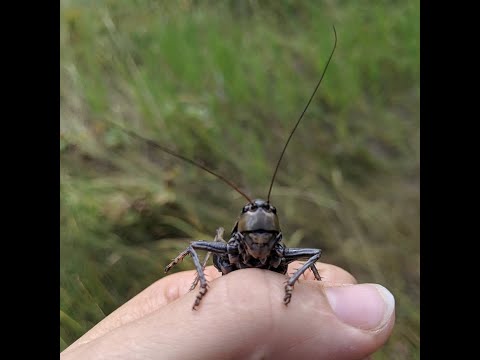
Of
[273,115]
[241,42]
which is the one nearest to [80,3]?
[241,42]

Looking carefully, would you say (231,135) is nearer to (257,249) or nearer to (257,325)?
(257,249)

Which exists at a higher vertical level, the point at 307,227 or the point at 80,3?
the point at 80,3

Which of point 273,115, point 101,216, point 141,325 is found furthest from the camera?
point 273,115

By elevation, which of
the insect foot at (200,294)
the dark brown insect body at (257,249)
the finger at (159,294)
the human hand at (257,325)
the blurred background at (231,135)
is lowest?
the human hand at (257,325)

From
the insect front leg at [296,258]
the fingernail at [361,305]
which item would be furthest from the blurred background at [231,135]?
the insect front leg at [296,258]

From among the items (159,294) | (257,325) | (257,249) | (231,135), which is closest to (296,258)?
(257,249)

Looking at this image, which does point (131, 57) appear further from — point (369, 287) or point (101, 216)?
point (369, 287)

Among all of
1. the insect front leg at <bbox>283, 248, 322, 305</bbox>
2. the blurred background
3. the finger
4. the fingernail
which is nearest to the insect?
the insect front leg at <bbox>283, 248, 322, 305</bbox>

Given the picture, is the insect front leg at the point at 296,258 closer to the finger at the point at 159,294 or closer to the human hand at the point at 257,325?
the human hand at the point at 257,325
